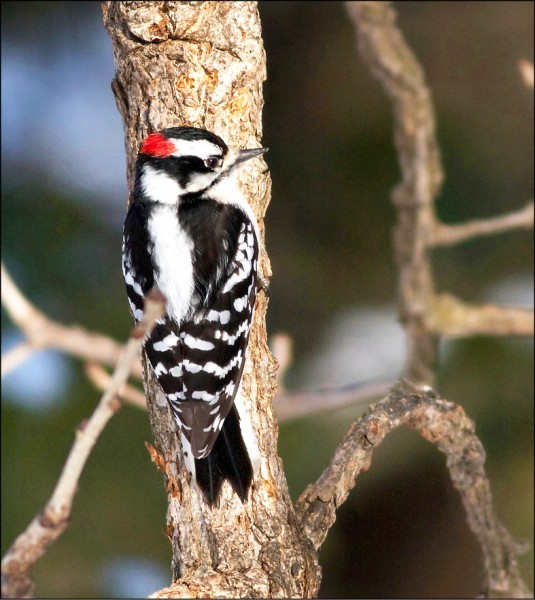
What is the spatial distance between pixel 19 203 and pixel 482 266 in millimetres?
1202

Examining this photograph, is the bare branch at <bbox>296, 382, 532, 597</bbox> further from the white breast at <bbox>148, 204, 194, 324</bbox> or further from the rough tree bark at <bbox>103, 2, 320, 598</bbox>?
the white breast at <bbox>148, 204, 194, 324</bbox>

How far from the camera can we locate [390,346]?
207 cm

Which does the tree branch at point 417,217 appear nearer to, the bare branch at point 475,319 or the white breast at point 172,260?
the bare branch at point 475,319

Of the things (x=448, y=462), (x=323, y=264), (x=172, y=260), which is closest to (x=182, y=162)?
(x=172, y=260)

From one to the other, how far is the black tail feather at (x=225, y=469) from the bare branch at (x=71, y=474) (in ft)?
1.30

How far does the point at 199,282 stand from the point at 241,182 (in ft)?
0.62

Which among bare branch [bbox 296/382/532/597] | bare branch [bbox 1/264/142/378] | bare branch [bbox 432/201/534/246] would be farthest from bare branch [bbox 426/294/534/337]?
bare branch [bbox 1/264/142/378]

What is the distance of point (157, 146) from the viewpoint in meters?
1.13

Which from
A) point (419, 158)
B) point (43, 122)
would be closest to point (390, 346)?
point (419, 158)

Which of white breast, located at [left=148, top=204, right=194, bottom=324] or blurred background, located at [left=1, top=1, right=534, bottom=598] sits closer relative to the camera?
white breast, located at [left=148, top=204, right=194, bottom=324]

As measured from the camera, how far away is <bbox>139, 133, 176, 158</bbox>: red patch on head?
1.12m

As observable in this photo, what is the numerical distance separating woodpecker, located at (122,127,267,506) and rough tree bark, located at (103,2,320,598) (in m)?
0.03

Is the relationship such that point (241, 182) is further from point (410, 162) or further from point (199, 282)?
point (410, 162)

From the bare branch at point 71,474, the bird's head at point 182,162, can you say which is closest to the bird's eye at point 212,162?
the bird's head at point 182,162
